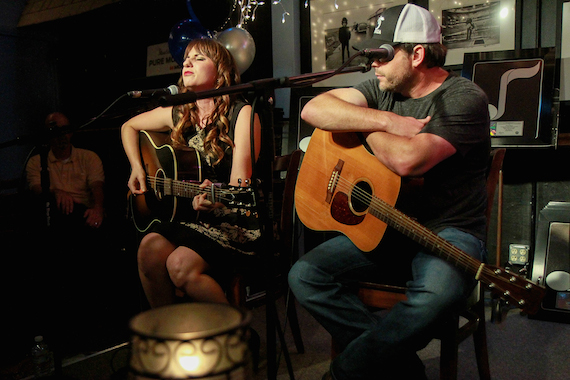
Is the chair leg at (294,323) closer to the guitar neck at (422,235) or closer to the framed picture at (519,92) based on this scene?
the guitar neck at (422,235)

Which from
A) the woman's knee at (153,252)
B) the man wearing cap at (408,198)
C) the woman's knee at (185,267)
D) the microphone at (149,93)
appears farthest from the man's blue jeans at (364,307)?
the microphone at (149,93)

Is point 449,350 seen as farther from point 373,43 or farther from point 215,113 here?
point 215,113

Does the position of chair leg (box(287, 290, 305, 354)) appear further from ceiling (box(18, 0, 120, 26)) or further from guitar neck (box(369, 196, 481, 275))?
ceiling (box(18, 0, 120, 26))

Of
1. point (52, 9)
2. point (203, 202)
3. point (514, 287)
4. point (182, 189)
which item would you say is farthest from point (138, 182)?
point (52, 9)

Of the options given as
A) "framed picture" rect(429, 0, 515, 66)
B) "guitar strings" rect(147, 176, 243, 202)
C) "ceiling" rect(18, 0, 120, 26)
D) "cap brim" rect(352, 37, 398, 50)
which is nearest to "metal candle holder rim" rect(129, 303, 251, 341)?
"guitar strings" rect(147, 176, 243, 202)

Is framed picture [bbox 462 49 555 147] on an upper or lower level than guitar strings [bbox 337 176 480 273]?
upper

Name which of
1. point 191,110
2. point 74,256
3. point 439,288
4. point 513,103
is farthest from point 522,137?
point 74,256

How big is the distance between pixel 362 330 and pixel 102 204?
8.07 ft

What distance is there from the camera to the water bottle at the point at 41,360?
2191mm

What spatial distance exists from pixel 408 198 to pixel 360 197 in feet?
0.56

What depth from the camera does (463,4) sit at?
3160 mm

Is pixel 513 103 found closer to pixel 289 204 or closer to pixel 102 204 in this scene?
pixel 289 204

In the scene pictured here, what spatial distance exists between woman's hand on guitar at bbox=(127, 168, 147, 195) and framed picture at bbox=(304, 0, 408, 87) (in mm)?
1978

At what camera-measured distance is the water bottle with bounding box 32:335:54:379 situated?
2.19m
